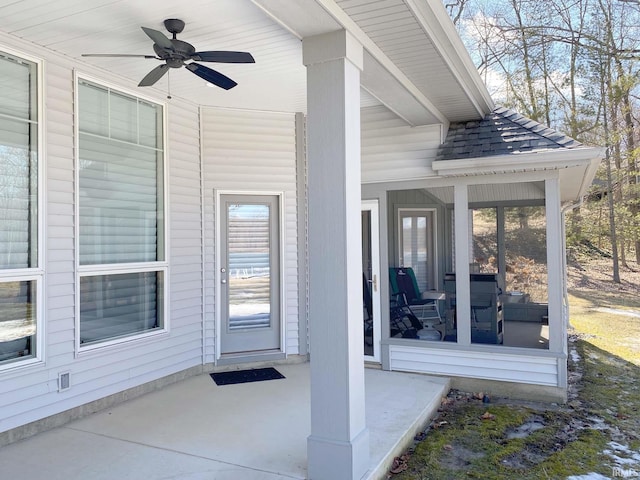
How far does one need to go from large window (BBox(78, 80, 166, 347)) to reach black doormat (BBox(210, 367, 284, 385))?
0.85 m

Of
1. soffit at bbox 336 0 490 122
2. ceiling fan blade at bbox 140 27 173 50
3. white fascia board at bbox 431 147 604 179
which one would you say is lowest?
white fascia board at bbox 431 147 604 179

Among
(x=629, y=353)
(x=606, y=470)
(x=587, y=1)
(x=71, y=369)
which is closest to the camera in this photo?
(x=606, y=470)

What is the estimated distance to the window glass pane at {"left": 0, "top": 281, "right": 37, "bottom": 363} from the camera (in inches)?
132

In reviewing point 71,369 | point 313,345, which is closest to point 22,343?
point 71,369

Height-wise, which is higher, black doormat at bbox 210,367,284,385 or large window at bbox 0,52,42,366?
large window at bbox 0,52,42,366

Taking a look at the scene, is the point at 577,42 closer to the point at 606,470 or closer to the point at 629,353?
the point at 629,353

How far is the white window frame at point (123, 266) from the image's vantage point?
3906mm

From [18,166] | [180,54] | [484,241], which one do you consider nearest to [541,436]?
[484,241]

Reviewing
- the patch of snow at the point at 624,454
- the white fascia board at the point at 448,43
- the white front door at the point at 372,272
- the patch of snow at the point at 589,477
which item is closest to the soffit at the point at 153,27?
the white fascia board at the point at 448,43

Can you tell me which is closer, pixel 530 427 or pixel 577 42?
pixel 530 427

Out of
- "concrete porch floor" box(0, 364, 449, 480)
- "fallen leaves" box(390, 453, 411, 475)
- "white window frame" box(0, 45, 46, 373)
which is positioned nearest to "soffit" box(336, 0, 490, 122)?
"white window frame" box(0, 45, 46, 373)

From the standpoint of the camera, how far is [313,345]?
284 centimetres

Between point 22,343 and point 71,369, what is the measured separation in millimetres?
465

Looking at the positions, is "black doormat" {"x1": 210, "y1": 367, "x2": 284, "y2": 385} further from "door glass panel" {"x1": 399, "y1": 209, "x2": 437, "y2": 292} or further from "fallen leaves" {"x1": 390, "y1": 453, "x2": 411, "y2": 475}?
"door glass panel" {"x1": 399, "y1": 209, "x2": 437, "y2": 292}
